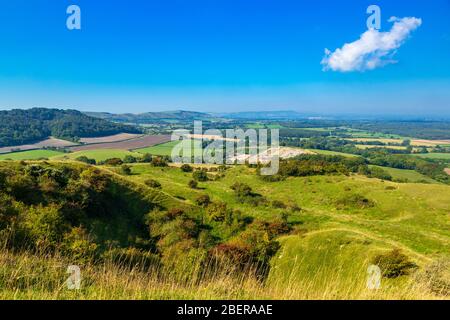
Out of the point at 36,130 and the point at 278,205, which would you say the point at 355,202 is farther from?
the point at 36,130

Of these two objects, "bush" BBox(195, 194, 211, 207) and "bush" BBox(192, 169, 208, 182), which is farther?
"bush" BBox(192, 169, 208, 182)

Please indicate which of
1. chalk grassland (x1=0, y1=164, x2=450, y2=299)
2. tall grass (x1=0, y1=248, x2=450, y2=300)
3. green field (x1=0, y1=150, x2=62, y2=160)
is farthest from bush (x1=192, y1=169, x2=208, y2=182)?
green field (x1=0, y1=150, x2=62, y2=160)

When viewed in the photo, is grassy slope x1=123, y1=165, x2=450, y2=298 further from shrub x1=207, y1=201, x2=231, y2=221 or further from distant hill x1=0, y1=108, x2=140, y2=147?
distant hill x1=0, y1=108, x2=140, y2=147

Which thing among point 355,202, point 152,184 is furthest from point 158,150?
point 355,202

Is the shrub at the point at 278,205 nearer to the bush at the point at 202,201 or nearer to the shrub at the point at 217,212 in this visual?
the shrub at the point at 217,212

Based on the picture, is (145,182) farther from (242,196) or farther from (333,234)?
(333,234)
